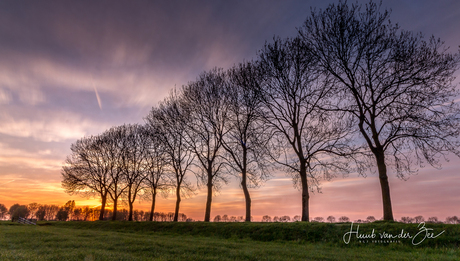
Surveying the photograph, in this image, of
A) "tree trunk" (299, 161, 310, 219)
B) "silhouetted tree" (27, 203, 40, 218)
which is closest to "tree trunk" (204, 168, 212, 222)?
"tree trunk" (299, 161, 310, 219)

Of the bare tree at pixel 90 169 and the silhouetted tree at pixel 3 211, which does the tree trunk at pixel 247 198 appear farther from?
the silhouetted tree at pixel 3 211

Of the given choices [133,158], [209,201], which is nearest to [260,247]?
[209,201]

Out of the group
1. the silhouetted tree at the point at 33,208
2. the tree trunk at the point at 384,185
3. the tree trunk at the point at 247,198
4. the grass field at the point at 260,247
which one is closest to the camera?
the grass field at the point at 260,247

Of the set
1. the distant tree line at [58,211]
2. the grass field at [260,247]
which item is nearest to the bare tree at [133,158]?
the grass field at [260,247]

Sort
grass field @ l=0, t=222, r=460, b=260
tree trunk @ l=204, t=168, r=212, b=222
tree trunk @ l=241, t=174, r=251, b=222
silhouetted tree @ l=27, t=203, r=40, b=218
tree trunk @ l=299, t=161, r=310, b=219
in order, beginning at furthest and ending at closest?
silhouetted tree @ l=27, t=203, r=40, b=218, tree trunk @ l=204, t=168, r=212, b=222, tree trunk @ l=241, t=174, r=251, b=222, tree trunk @ l=299, t=161, r=310, b=219, grass field @ l=0, t=222, r=460, b=260

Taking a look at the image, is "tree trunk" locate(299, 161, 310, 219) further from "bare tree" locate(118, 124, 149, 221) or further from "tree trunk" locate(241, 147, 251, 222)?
"bare tree" locate(118, 124, 149, 221)

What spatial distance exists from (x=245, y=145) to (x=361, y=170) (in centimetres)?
1249

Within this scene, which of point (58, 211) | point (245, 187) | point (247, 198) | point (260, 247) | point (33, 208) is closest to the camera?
point (260, 247)

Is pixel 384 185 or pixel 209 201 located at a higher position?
pixel 384 185

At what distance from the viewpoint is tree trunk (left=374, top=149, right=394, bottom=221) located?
18.7m

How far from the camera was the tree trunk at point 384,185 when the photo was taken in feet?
61.5

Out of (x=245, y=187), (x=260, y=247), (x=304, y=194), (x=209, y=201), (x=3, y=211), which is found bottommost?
(x=3, y=211)

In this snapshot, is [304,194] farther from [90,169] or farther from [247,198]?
[90,169]

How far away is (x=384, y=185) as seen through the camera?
19453 millimetres
